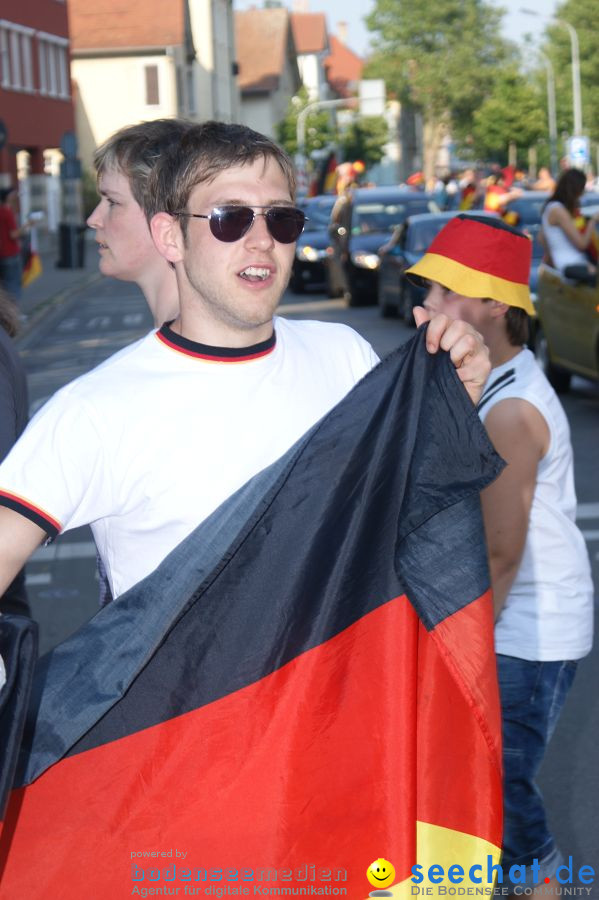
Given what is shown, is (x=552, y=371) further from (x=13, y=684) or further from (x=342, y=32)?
(x=342, y=32)

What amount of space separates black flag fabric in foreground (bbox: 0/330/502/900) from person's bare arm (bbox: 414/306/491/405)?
21 centimetres

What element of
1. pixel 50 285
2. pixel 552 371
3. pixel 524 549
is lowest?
pixel 50 285

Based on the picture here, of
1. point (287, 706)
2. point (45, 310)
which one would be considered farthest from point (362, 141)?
point (287, 706)

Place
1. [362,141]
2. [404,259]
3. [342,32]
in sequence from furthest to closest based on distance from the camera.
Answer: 1. [342,32]
2. [362,141]
3. [404,259]

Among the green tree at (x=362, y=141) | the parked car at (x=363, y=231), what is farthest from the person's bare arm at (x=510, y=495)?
the green tree at (x=362, y=141)

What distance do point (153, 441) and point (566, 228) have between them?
12.1 metres

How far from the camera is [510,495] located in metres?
3.53

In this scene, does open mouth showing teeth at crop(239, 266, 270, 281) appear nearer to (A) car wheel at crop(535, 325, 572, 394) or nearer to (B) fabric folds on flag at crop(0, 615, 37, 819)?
(B) fabric folds on flag at crop(0, 615, 37, 819)

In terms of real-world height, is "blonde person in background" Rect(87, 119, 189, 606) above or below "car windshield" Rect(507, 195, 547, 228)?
above

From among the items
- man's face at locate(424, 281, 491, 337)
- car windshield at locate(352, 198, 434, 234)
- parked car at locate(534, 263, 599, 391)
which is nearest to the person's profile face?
man's face at locate(424, 281, 491, 337)

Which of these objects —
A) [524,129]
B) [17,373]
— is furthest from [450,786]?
[524,129]

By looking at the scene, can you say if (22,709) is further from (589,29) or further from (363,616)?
(589,29)

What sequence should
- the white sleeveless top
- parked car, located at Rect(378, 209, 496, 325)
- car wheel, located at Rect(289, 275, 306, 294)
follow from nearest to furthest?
the white sleeveless top, parked car, located at Rect(378, 209, 496, 325), car wheel, located at Rect(289, 275, 306, 294)

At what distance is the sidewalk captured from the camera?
93.2 feet
